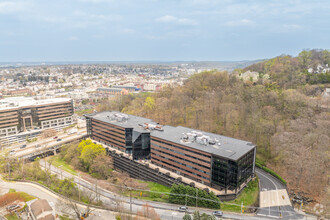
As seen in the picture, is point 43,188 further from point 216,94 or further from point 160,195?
point 216,94

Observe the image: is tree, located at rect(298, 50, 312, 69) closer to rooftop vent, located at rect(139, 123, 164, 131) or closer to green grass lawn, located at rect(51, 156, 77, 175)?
rooftop vent, located at rect(139, 123, 164, 131)

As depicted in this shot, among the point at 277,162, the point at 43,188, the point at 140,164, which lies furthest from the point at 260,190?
the point at 43,188

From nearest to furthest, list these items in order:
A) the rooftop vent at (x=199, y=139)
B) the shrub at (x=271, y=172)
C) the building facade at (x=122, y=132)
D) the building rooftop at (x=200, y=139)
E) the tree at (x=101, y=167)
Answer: the building rooftop at (x=200, y=139) < the rooftop vent at (x=199, y=139) < the shrub at (x=271, y=172) < the tree at (x=101, y=167) < the building facade at (x=122, y=132)

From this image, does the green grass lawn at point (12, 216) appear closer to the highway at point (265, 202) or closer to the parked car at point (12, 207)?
the parked car at point (12, 207)

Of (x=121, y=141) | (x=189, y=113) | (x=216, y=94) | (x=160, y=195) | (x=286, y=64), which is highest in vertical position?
(x=286, y=64)

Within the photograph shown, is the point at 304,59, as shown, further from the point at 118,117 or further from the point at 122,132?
the point at 122,132

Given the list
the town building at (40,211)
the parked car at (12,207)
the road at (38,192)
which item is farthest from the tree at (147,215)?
the parked car at (12,207)

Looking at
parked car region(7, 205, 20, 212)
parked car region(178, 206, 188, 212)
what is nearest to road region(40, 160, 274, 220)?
parked car region(178, 206, 188, 212)

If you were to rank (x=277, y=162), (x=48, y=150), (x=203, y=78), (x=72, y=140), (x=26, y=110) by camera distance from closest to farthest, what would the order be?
(x=277, y=162) < (x=48, y=150) < (x=72, y=140) < (x=26, y=110) < (x=203, y=78)
